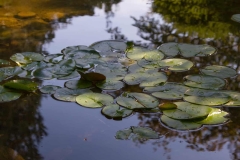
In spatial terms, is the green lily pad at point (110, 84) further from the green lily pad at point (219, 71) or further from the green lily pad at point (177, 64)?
the green lily pad at point (219, 71)

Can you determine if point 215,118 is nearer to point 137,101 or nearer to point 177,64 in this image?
point 137,101

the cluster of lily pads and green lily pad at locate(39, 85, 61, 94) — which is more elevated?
the cluster of lily pads

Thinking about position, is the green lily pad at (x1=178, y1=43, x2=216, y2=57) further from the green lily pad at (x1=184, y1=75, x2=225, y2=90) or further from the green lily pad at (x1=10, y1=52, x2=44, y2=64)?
the green lily pad at (x1=10, y1=52, x2=44, y2=64)

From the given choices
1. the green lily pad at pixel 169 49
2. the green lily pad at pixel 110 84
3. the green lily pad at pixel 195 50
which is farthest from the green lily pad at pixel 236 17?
the green lily pad at pixel 110 84

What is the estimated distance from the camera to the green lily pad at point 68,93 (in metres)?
2.03

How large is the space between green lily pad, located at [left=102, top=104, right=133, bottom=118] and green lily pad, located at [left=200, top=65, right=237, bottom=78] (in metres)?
0.69

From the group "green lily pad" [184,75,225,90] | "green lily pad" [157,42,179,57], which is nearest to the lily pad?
"green lily pad" [184,75,225,90]

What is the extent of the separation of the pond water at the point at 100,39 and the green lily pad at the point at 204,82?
8cm

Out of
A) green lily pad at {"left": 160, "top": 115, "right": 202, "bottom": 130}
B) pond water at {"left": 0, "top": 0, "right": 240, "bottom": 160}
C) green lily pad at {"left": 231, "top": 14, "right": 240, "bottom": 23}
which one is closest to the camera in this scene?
pond water at {"left": 0, "top": 0, "right": 240, "bottom": 160}

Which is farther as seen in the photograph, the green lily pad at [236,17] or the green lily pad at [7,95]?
the green lily pad at [236,17]

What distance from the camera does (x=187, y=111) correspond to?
1839mm

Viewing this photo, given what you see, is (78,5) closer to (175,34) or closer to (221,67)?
(175,34)

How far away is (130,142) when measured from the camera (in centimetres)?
167

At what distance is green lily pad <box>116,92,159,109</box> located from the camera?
6.27ft
